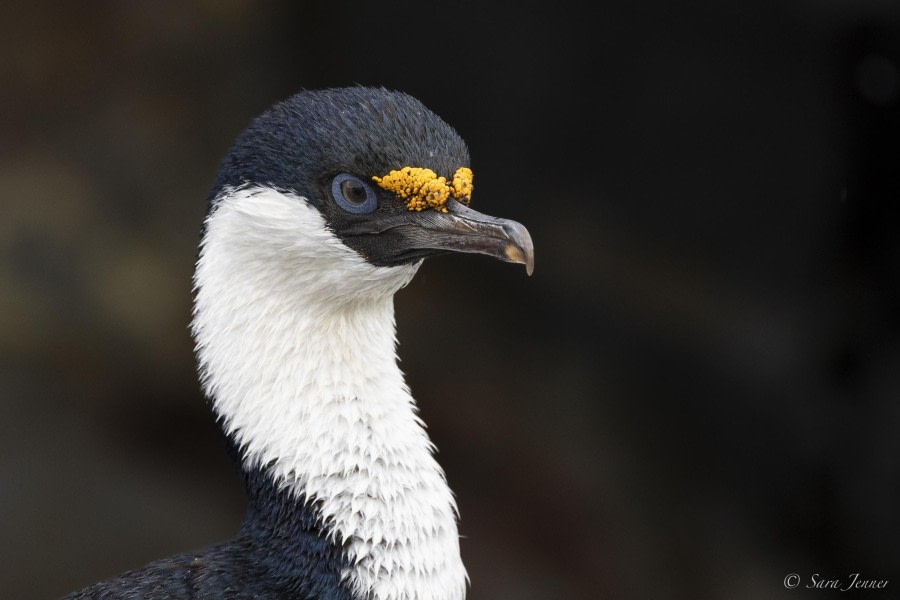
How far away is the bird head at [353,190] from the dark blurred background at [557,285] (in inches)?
103

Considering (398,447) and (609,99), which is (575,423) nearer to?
(609,99)

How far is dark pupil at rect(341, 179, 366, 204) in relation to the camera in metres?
2.55

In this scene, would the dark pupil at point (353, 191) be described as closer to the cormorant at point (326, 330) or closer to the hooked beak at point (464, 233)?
the cormorant at point (326, 330)

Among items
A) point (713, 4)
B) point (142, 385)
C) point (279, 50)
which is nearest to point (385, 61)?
point (279, 50)

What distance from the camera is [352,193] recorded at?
256 centimetres

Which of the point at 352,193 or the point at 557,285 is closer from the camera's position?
the point at 352,193

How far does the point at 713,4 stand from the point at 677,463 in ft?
7.03

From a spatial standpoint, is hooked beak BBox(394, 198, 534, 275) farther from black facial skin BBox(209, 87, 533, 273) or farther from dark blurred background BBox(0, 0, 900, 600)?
dark blurred background BBox(0, 0, 900, 600)

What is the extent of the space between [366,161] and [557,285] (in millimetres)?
2875

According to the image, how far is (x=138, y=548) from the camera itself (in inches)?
201

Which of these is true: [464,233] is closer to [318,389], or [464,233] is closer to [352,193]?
[352,193]

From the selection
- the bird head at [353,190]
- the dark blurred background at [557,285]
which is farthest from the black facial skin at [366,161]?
the dark blurred background at [557,285]

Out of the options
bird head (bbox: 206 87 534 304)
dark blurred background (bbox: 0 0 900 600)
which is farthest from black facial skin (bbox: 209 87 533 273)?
dark blurred background (bbox: 0 0 900 600)

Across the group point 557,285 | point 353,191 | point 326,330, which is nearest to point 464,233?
point 353,191
